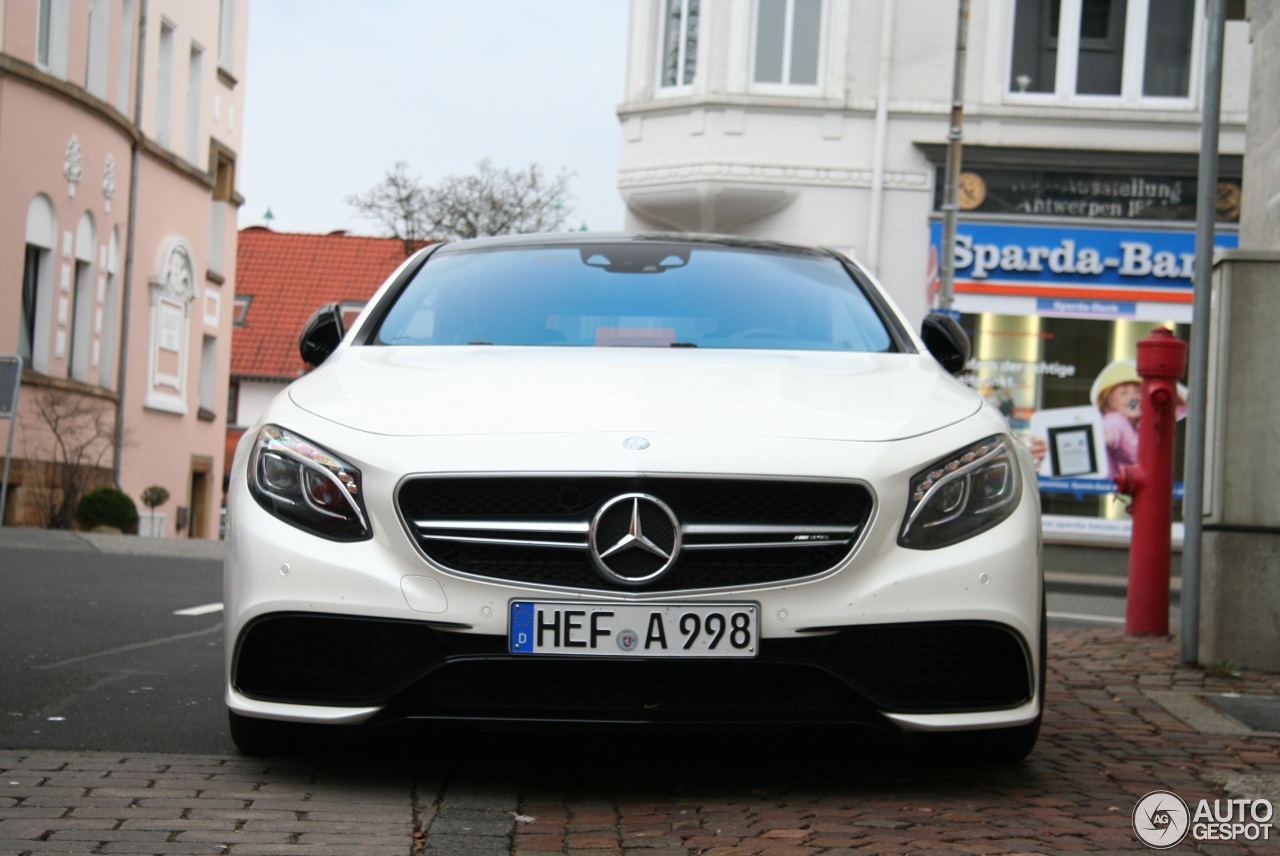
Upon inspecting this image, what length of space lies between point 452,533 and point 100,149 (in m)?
23.1

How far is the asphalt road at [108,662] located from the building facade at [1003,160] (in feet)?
38.5

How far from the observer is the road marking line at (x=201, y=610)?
9.24m

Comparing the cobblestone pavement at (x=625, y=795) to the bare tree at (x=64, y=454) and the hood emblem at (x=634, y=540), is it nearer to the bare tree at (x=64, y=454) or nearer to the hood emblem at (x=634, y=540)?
the hood emblem at (x=634, y=540)

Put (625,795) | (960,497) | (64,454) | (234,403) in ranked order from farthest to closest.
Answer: (234,403)
(64,454)
(625,795)
(960,497)

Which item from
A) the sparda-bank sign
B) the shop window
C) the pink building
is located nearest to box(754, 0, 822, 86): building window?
the sparda-bank sign

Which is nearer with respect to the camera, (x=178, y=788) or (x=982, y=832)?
(x=982, y=832)

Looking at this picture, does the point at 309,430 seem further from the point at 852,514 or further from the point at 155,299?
the point at 155,299

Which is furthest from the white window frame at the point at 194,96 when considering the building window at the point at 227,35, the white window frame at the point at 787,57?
the white window frame at the point at 787,57

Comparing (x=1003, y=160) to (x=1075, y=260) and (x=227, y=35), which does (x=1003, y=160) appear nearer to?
(x=1075, y=260)

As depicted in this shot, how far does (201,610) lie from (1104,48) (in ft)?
51.9

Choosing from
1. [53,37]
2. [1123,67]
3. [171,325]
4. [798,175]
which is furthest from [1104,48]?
[171,325]

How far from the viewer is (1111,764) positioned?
5039 mm

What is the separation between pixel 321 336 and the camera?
5.66m

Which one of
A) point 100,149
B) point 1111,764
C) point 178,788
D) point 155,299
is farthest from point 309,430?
point 155,299
